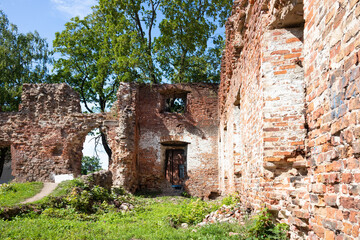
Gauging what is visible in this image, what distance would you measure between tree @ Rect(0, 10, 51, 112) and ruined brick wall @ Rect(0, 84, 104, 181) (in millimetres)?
5510

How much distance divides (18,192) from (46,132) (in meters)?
6.39

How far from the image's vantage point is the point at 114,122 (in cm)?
1495

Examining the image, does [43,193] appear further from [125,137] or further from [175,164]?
[175,164]

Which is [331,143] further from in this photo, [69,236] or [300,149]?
[69,236]

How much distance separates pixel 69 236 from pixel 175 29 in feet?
48.7

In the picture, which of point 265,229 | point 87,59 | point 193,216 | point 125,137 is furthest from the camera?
point 87,59

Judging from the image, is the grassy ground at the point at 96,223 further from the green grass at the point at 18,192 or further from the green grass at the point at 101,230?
the green grass at the point at 18,192

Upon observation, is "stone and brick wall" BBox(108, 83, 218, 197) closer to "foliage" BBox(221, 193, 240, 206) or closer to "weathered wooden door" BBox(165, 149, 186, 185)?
"weathered wooden door" BBox(165, 149, 186, 185)

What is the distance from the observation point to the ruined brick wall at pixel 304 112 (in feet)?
6.58

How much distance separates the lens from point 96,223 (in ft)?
22.6

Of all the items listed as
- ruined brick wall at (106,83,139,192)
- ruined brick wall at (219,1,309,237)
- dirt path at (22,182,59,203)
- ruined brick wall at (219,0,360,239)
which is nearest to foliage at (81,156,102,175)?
ruined brick wall at (106,83,139,192)

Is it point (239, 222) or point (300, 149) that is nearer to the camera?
point (300, 149)

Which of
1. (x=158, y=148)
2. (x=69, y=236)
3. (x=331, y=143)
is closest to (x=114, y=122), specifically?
(x=158, y=148)

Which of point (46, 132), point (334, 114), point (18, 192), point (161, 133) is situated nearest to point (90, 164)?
point (46, 132)
